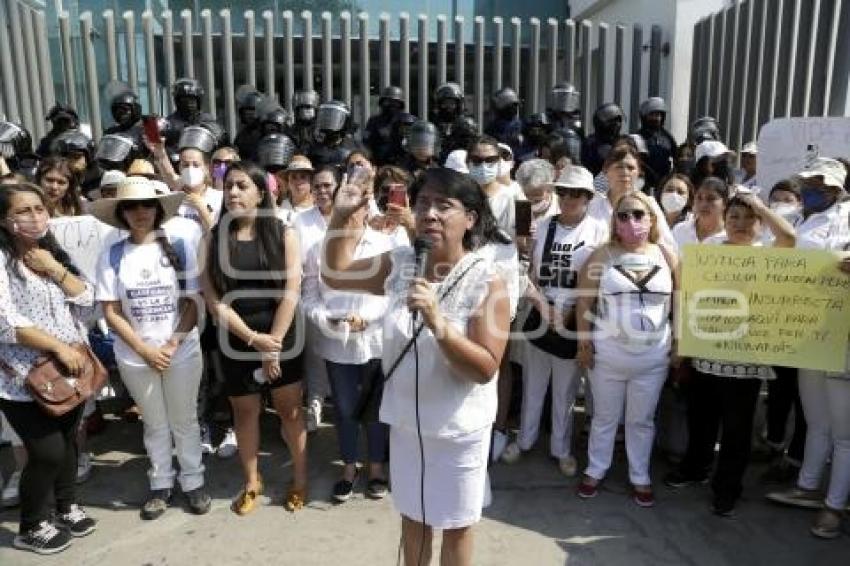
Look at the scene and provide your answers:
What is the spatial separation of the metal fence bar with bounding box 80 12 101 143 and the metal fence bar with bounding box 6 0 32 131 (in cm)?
73

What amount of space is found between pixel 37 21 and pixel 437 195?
364 inches

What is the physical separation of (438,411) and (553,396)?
199 centimetres

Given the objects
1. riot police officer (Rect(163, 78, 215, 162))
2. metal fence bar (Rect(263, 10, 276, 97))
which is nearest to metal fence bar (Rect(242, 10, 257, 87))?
metal fence bar (Rect(263, 10, 276, 97))

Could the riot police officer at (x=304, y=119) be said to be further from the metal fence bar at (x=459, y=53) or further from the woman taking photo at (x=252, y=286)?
the woman taking photo at (x=252, y=286)

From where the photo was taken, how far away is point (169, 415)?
12.0 ft

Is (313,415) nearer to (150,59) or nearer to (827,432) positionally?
(827,432)

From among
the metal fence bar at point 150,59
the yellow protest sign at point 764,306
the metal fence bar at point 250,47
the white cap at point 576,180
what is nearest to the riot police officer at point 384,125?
the metal fence bar at point 250,47

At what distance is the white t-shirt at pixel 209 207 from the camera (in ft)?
13.9

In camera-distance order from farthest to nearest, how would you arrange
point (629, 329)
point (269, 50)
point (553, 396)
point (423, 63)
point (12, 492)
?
1. point (423, 63)
2. point (269, 50)
3. point (553, 396)
4. point (12, 492)
5. point (629, 329)

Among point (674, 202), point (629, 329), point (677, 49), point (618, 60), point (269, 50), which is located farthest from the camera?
point (677, 49)

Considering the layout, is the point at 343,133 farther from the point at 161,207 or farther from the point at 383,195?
the point at 161,207

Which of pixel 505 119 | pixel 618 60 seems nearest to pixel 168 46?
pixel 505 119

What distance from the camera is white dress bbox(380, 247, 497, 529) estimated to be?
2312mm

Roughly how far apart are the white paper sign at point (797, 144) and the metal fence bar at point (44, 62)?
8881 millimetres
